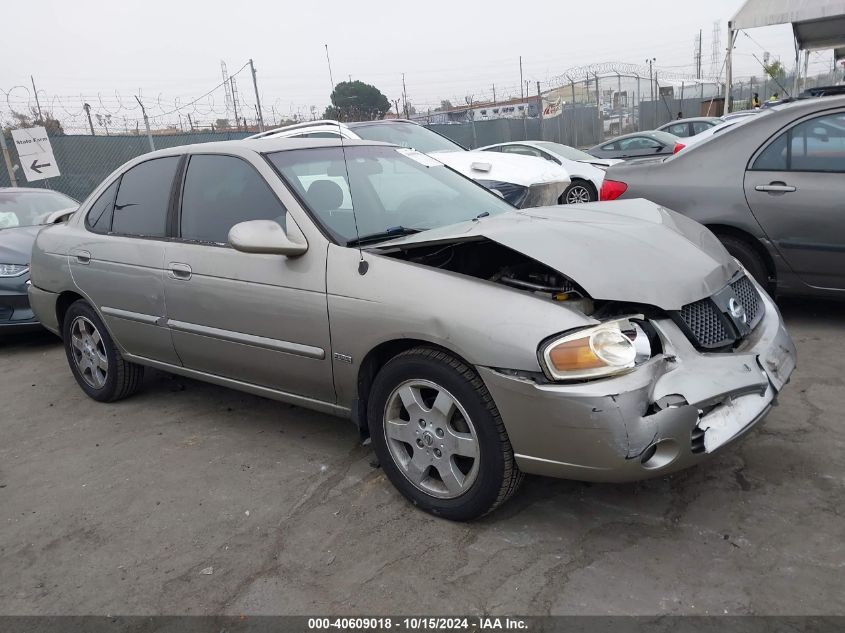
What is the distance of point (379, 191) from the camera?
12.1 feet

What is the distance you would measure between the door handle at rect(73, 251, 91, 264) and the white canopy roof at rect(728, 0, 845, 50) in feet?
43.8

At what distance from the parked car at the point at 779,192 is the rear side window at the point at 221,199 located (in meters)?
3.11

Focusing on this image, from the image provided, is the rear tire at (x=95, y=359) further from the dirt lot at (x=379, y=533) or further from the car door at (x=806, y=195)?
the car door at (x=806, y=195)

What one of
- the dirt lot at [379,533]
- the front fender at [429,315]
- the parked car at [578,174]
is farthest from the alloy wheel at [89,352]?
the parked car at [578,174]

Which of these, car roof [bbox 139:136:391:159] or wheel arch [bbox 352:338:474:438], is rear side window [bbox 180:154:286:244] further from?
wheel arch [bbox 352:338:474:438]

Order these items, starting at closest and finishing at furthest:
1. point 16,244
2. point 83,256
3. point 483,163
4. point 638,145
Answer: point 83,256, point 16,244, point 483,163, point 638,145

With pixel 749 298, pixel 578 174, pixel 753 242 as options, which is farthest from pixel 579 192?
pixel 749 298

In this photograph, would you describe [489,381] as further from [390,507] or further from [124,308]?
[124,308]

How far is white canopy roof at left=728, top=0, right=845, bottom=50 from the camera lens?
41.1ft

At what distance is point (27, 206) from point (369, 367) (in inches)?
241

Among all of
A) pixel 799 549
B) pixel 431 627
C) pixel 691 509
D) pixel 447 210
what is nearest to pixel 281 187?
pixel 447 210

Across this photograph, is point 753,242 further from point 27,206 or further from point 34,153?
point 34,153

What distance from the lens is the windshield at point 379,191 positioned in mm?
3377

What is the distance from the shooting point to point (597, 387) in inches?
93.8
